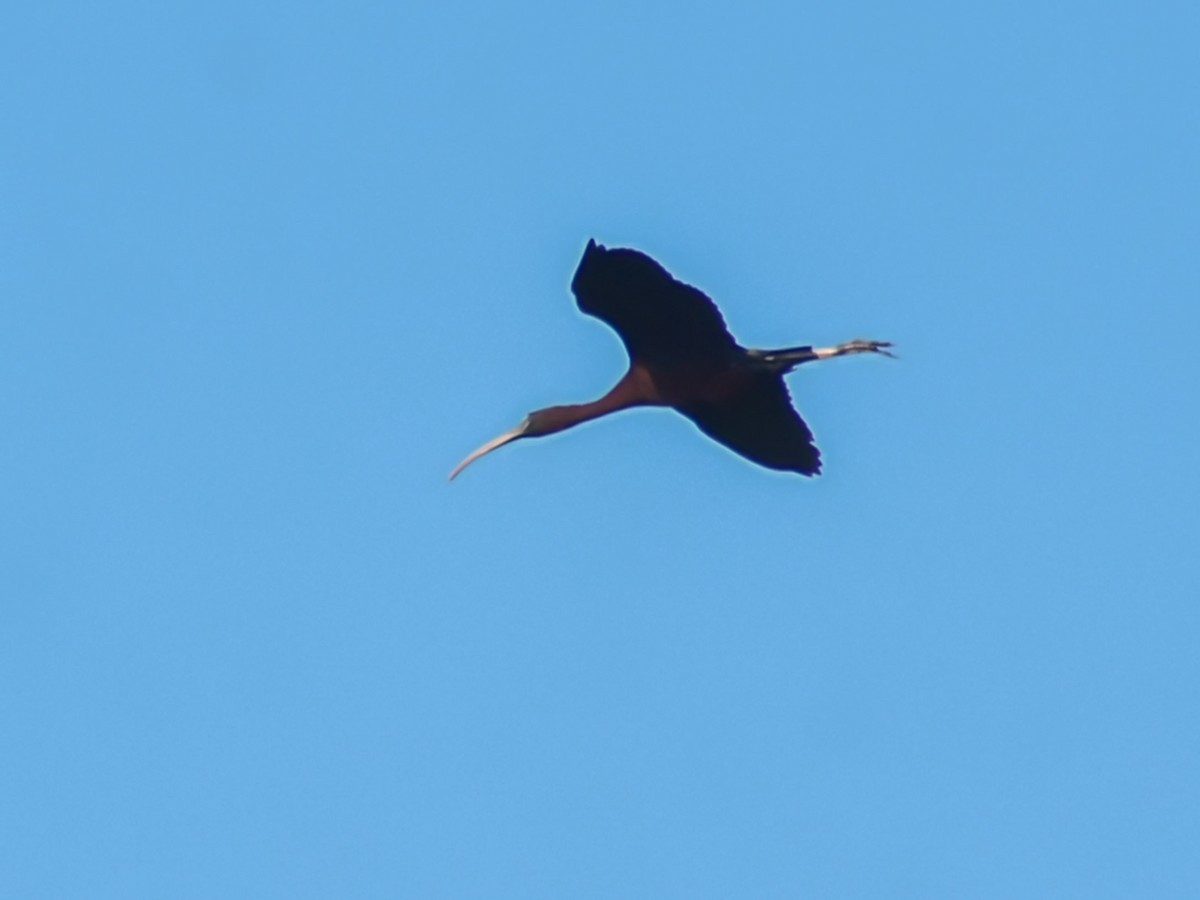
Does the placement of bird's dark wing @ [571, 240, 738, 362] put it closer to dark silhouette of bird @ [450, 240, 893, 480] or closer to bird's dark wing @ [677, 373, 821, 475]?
dark silhouette of bird @ [450, 240, 893, 480]

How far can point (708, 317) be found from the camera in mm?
24734

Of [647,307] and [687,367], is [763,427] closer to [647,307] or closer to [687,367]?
[687,367]

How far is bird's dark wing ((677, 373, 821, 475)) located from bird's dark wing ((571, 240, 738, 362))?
79 centimetres

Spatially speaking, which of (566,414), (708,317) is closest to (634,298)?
(708,317)

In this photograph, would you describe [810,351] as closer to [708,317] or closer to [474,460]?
[708,317]

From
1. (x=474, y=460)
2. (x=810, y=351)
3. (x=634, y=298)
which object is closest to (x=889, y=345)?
(x=810, y=351)

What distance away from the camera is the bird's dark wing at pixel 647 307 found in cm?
2400

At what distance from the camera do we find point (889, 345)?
25547 millimetres

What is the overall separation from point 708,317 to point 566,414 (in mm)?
2425

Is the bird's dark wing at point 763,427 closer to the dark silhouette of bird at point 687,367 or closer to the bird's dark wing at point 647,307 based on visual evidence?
the dark silhouette of bird at point 687,367

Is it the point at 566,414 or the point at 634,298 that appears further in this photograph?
the point at 566,414

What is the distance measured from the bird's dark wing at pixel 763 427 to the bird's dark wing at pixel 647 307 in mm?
787

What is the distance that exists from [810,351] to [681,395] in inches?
51.7

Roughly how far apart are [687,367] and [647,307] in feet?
3.69
